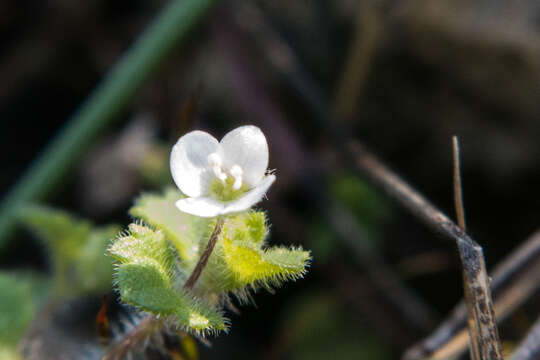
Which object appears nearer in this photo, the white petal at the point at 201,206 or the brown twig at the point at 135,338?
the white petal at the point at 201,206

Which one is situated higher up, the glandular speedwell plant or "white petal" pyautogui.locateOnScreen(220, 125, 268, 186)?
"white petal" pyautogui.locateOnScreen(220, 125, 268, 186)

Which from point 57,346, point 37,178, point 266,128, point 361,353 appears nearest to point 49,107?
point 37,178

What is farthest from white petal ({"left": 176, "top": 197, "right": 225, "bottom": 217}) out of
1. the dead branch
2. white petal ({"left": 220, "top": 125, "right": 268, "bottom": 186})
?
the dead branch

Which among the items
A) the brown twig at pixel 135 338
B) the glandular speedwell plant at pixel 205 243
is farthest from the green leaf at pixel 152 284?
the brown twig at pixel 135 338

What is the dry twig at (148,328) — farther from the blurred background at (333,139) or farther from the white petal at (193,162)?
the blurred background at (333,139)

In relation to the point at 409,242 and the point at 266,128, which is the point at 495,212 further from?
the point at 266,128

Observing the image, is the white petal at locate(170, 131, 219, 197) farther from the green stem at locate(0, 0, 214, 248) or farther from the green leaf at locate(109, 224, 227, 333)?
the green stem at locate(0, 0, 214, 248)
